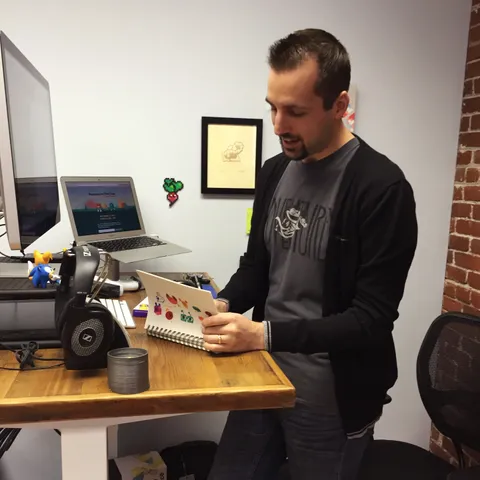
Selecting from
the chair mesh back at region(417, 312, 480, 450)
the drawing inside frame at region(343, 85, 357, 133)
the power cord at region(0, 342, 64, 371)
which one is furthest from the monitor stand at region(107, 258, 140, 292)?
the drawing inside frame at region(343, 85, 357, 133)

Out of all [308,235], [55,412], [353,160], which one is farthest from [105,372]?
[353,160]

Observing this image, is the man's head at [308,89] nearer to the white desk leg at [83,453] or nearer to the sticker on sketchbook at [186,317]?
the sticker on sketchbook at [186,317]

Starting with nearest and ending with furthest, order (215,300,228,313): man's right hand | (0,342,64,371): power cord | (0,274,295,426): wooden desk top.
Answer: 1. (0,274,295,426): wooden desk top
2. (0,342,64,371): power cord
3. (215,300,228,313): man's right hand

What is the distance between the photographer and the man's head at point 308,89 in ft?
3.83

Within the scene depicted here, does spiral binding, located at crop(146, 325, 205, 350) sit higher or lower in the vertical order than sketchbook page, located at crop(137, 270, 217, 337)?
lower

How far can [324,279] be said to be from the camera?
1204mm

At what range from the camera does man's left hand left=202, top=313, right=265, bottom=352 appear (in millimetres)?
1083

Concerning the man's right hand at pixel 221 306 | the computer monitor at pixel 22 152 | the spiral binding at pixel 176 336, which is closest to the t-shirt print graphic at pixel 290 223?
the man's right hand at pixel 221 306

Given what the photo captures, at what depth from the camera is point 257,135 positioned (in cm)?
215

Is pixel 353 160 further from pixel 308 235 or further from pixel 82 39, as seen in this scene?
pixel 82 39

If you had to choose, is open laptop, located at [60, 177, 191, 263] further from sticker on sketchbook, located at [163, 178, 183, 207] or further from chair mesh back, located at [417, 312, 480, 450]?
chair mesh back, located at [417, 312, 480, 450]

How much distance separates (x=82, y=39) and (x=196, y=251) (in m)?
0.96

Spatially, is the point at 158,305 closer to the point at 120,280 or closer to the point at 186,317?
the point at 186,317

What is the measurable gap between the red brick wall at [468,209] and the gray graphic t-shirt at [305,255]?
1205mm
